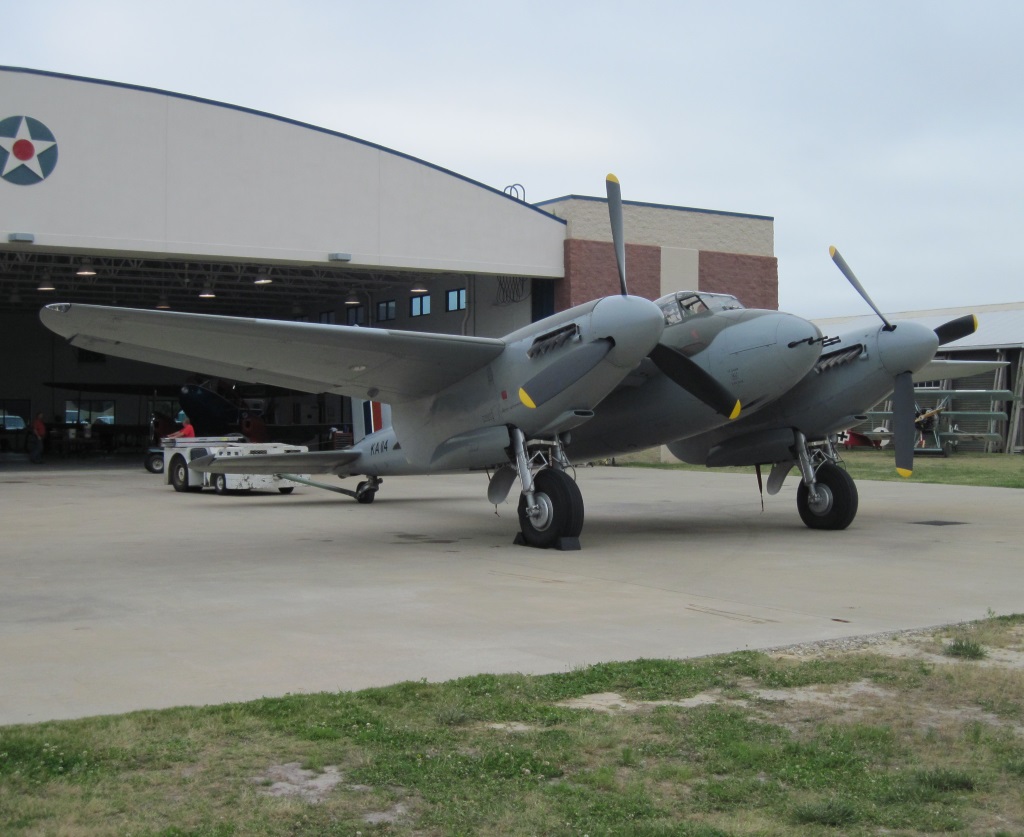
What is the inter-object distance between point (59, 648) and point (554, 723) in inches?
159

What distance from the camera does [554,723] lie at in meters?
5.49

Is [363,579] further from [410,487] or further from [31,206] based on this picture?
[31,206]

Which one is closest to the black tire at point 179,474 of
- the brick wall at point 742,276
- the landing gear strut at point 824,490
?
the landing gear strut at point 824,490

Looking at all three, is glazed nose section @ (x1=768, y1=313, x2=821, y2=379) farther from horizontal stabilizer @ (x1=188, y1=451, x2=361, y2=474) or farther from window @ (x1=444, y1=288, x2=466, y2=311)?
window @ (x1=444, y1=288, x2=466, y2=311)

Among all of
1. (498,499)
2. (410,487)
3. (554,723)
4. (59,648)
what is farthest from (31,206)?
(554,723)

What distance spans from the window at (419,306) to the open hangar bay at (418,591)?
23830 mm

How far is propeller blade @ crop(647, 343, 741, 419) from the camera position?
1412 cm

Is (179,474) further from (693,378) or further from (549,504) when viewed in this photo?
(693,378)

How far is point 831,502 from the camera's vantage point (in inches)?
620

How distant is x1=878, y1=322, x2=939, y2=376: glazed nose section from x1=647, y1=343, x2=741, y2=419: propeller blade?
9.51ft

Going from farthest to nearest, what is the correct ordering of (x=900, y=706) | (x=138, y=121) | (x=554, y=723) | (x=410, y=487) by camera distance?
(x=138, y=121), (x=410, y=487), (x=900, y=706), (x=554, y=723)

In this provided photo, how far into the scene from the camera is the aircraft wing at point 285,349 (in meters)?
12.1

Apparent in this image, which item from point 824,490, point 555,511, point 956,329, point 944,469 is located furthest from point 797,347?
point 944,469

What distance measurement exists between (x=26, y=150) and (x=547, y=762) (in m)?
27.6
